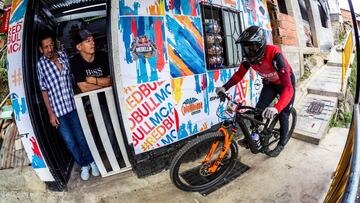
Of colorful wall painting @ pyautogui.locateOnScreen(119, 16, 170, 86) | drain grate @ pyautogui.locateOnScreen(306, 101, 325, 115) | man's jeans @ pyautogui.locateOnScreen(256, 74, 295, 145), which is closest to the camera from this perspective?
colorful wall painting @ pyautogui.locateOnScreen(119, 16, 170, 86)

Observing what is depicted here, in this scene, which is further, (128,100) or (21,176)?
(21,176)

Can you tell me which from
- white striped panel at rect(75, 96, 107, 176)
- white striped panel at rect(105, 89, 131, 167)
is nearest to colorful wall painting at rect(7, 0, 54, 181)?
white striped panel at rect(75, 96, 107, 176)

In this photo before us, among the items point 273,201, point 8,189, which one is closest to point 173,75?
point 273,201

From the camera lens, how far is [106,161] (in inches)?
153

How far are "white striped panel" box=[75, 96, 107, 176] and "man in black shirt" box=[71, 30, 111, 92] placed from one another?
0.27 m

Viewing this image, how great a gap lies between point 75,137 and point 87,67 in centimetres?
129

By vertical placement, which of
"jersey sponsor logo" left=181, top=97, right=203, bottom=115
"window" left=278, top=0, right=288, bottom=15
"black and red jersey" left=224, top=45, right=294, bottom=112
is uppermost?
"window" left=278, top=0, right=288, bottom=15

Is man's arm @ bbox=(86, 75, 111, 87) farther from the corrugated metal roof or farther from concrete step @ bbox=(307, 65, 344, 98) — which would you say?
concrete step @ bbox=(307, 65, 344, 98)

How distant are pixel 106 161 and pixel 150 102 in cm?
157

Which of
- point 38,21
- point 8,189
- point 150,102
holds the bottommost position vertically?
point 8,189

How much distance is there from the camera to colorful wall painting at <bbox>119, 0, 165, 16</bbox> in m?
3.03

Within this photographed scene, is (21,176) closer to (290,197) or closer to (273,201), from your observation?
(273,201)

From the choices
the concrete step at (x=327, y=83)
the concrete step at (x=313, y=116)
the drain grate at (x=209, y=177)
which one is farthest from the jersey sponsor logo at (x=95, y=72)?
the concrete step at (x=327, y=83)

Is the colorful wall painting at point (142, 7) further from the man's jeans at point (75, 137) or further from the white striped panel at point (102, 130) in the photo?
the man's jeans at point (75, 137)
